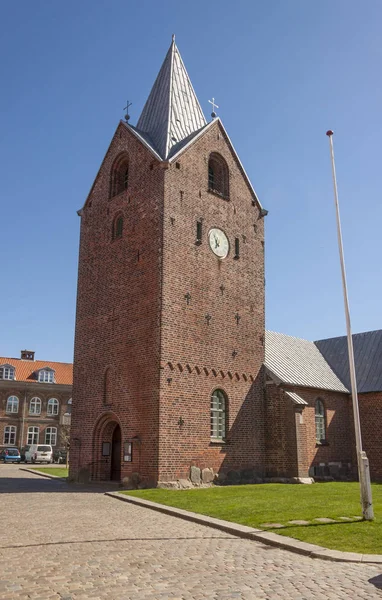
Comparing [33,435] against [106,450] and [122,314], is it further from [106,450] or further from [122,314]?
[122,314]

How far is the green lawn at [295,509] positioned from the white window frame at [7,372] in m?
42.3

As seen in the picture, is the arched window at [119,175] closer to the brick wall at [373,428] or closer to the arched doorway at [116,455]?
the arched doorway at [116,455]

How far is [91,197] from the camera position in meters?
27.7

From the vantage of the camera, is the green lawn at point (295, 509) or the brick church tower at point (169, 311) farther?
the brick church tower at point (169, 311)

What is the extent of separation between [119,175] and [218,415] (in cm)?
1263

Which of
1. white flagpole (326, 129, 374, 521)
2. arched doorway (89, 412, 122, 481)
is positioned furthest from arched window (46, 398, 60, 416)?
white flagpole (326, 129, 374, 521)

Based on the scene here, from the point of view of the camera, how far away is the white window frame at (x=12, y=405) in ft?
184

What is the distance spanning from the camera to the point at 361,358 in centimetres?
3272

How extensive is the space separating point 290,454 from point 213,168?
553 inches

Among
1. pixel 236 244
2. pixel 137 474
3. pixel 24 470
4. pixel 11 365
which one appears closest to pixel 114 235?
pixel 236 244

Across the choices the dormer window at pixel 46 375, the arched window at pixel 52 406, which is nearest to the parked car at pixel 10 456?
the arched window at pixel 52 406

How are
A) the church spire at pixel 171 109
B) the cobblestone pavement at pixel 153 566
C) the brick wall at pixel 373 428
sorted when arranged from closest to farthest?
1. the cobblestone pavement at pixel 153 566
2. the church spire at pixel 171 109
3. the brick wall at pixel 373 428

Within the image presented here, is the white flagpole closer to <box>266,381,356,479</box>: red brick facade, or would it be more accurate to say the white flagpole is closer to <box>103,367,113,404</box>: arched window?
<box>266,381,356,479</box>: red brick facade

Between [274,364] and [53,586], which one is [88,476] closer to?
[274,364]
